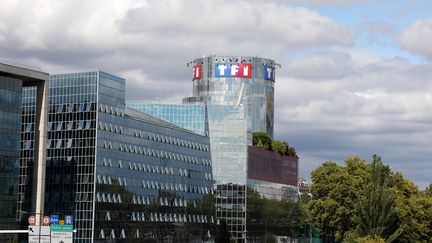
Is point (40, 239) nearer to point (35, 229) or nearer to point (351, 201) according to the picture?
point (35, 229)

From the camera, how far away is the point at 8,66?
410ft

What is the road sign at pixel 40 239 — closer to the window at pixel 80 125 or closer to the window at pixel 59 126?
the window at pixel 80 125

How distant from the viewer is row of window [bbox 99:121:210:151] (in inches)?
5758

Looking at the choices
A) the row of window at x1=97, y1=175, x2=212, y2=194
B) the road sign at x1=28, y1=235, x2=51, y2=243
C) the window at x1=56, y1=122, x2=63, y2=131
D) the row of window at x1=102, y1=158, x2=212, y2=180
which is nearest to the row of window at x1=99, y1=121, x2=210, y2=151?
the row of window at x1=102, y1=158, x2=212, y2=180

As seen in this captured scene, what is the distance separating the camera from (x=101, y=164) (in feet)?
472

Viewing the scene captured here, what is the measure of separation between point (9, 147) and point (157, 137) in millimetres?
43260

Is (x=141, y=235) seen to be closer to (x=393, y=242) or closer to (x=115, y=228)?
(x=115, y=228)

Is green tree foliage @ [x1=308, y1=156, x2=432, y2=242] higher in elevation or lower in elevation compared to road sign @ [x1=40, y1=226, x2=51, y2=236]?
higher

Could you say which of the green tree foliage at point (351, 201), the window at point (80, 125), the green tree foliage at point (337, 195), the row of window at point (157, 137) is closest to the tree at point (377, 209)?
the green tree foliage at point (351, 201)

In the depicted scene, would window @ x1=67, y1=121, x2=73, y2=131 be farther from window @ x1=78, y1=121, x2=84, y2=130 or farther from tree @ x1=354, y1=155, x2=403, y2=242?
tree @ x1=354, y1=155, x2=403, y2=242

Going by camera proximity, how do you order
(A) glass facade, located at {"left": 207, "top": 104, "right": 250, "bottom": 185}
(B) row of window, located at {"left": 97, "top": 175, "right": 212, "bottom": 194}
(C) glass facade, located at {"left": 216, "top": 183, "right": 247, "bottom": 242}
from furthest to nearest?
(A) glass facade, located at {"left": 207, "top": 104, "right": 250, "bottom": 185}
(C) glass facade, located at {"left": 216, "top": 183, "right": 247, "bottom": 242}
(B) row of window, located at {"left": 97, "top": 175, "right": 212, "bottom": 194}

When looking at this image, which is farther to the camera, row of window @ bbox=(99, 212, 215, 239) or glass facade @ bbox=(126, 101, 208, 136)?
glass facade @ bbox=(126, 101, 208, 136)

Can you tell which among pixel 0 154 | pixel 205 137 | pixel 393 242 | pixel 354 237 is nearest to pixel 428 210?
pixel 393 242

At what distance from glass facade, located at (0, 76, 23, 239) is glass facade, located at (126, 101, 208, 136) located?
63.3 m
